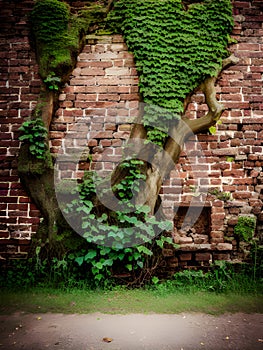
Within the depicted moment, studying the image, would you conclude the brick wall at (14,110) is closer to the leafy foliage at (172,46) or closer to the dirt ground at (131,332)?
the dirt ground at (131,332)

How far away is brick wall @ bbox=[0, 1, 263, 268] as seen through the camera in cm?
348

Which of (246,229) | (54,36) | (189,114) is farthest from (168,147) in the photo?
(54,36)

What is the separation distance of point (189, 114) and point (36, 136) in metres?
1.95

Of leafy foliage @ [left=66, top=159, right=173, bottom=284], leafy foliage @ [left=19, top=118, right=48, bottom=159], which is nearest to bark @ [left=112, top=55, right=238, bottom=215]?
leafy foliage @ [left=66, top=159, right=173, bottom=284]

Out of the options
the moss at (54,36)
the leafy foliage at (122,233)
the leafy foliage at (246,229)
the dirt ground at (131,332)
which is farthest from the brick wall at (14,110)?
the leafy foliage at (246,229)

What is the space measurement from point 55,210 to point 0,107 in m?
1.57

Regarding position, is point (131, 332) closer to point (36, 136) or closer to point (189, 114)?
point (36, 136)

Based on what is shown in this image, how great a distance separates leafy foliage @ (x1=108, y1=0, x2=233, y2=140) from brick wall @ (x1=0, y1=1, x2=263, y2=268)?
26 centimetres

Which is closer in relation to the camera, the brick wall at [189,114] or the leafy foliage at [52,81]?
the leafy foliage at [52,81]

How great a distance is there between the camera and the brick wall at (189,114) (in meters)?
3.48

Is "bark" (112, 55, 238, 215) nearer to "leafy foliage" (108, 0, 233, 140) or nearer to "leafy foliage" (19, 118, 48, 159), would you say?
"leafy foliage" (108, 0, 233, 140)

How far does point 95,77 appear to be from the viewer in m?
3.57

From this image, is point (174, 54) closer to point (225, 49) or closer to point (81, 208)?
point (225, 49)

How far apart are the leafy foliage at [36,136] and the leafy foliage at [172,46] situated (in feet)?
4.13
